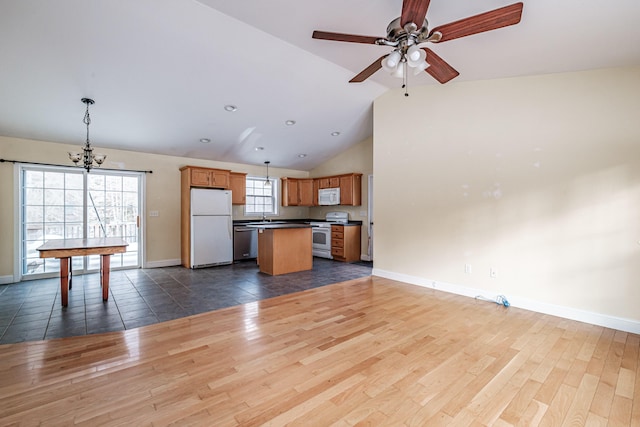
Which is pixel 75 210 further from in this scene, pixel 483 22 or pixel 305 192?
pixel 483 22

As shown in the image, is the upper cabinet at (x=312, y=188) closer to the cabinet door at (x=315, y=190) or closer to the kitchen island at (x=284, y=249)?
the cabinet door at (x=315, y=190)

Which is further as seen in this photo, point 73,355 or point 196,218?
point 196,218

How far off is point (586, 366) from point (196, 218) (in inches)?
233

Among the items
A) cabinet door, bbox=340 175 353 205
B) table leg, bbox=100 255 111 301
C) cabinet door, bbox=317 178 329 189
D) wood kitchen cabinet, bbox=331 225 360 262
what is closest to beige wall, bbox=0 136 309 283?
table leg, bbox=100 255 111 301

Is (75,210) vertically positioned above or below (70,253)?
above

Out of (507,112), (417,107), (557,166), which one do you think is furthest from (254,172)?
(557,166)

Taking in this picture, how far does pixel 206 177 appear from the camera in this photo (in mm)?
6086

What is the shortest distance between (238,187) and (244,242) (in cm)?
132

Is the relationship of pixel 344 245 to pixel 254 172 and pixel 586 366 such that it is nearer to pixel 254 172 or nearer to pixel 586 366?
pixel 254 172

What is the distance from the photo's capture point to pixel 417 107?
4.46 m

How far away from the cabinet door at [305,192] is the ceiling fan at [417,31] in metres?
5.69

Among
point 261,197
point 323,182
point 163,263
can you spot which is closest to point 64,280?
point 163,263

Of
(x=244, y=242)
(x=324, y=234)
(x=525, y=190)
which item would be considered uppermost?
(x=525, y=190)

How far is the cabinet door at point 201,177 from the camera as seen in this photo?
592cm
